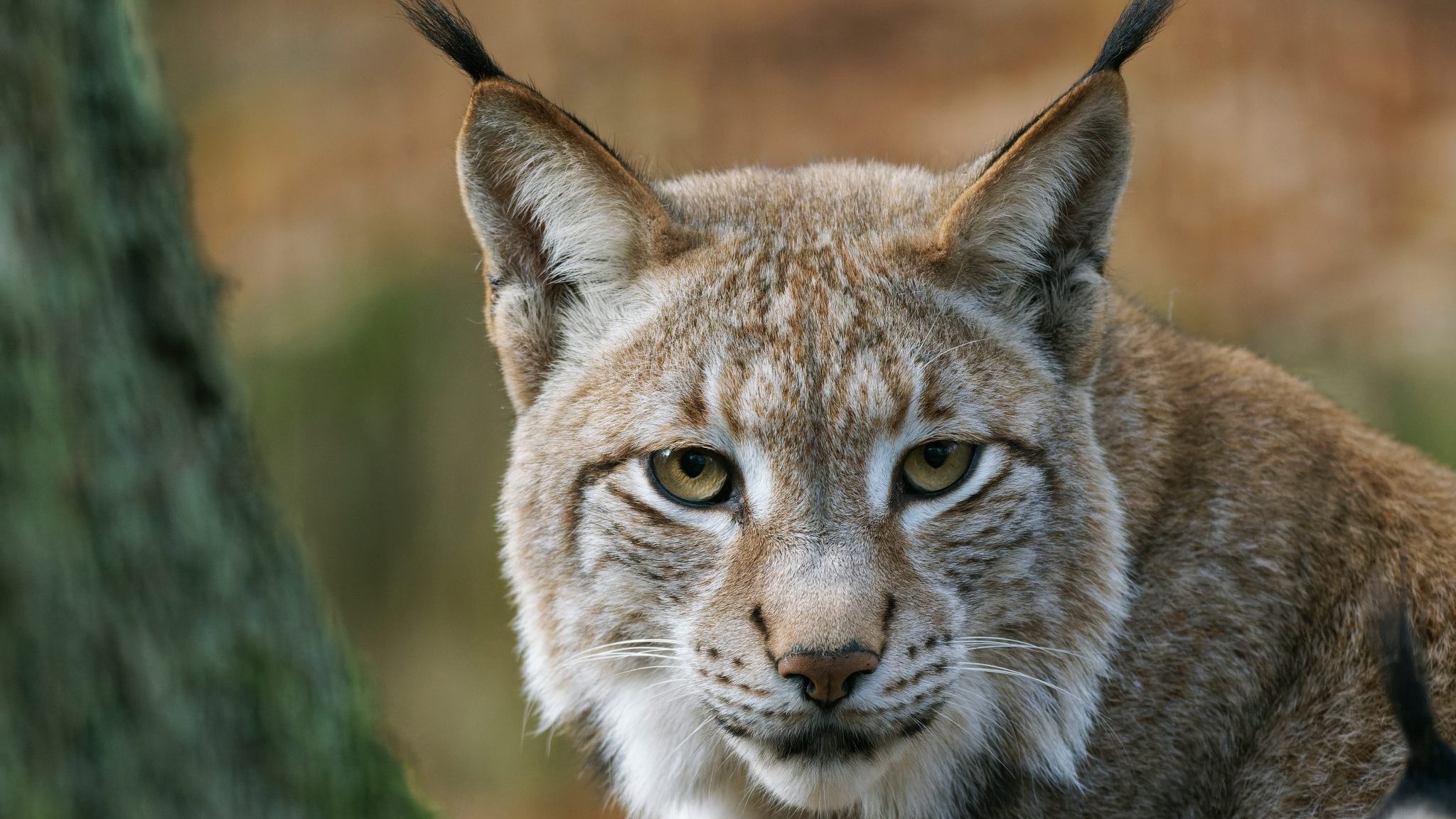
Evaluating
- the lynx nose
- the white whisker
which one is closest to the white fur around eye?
the white whisker

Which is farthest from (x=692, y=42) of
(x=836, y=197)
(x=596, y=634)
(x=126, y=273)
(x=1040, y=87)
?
(x=126, y=273)

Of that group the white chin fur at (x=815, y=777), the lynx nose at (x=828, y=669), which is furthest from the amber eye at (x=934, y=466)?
the white chin fur at (x=815, y=777)

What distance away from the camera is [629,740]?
11.8 feet

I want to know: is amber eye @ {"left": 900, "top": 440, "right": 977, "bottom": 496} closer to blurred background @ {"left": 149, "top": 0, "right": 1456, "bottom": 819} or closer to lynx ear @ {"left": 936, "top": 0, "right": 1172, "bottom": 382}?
lynx ear @ {"left": 936, "top": 0, "right": 1172, "bottom": 382}

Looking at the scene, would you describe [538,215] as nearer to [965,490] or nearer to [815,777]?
[965,490]

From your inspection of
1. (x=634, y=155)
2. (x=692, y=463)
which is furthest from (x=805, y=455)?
(x=634, y=155)

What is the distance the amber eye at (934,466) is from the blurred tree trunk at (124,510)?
1.44 m

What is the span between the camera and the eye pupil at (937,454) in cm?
329

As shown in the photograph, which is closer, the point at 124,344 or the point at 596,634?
the point at 124,344

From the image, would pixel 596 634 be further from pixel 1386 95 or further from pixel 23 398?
pixel 1386 95

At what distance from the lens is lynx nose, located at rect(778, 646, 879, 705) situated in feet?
9.31

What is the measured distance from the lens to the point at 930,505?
128 inches

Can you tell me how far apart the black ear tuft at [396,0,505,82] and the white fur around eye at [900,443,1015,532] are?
1.46 m

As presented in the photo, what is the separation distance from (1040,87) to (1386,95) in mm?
2502
